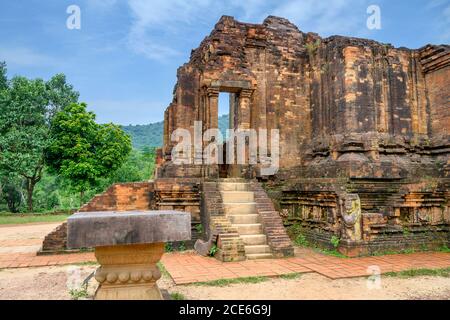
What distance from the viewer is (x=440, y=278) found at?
561cm

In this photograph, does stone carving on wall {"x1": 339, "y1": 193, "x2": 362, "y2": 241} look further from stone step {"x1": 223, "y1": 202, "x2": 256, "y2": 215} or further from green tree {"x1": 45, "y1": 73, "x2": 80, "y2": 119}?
green tree {"x1": 45, "y1": 73, "x2": 80, "y2": 119}

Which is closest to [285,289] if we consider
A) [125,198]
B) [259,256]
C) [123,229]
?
[259,256]

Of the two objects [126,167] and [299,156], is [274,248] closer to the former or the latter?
[299,156]

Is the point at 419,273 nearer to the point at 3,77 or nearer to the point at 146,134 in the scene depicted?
the point at 3,77

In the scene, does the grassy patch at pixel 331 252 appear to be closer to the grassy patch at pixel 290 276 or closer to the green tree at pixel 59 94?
the grassy patch at pixel 290 276

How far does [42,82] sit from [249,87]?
16296mm

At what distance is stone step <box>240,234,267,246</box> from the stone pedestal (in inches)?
151

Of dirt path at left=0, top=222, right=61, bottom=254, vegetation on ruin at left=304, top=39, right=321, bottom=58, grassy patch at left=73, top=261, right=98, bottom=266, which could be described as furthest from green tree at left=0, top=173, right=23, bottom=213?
vegetation on ruin at left=304, top=39, right=321, bottom=58

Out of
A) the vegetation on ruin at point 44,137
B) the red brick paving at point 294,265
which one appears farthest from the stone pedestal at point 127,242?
the vegetation on ruin at point 44,137

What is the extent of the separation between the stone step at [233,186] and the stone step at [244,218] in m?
0.95

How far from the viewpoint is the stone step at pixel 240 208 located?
8.20m

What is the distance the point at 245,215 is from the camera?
8.12 m

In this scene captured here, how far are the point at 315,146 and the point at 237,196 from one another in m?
3.18

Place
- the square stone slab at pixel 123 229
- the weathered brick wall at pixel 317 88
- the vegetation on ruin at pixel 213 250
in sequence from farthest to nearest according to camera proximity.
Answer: the weathered brick wall at pixel 317 88
the vegetation on ruin at pixel 213 250
the square stone slab at pixel 123 229
